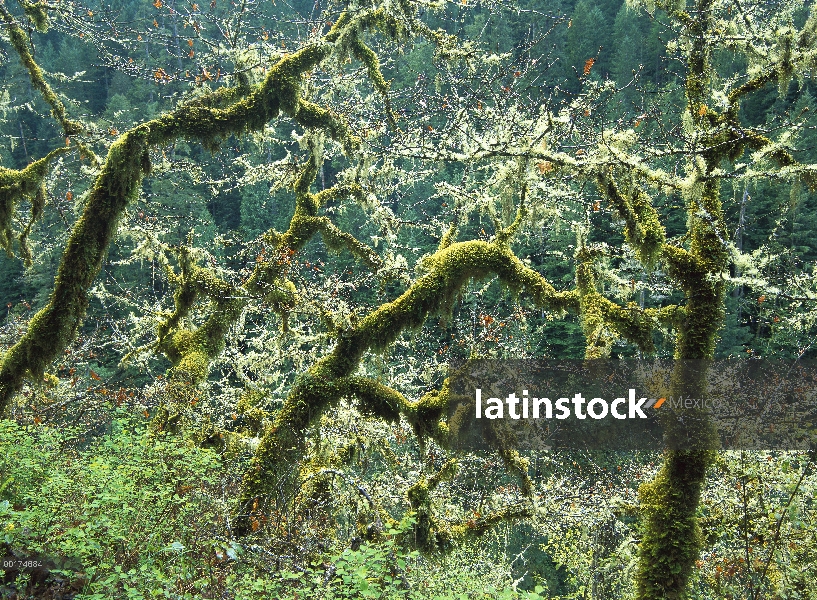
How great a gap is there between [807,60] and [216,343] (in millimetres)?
6671

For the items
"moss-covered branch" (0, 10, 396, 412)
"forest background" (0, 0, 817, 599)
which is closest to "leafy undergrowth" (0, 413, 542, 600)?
"forest background" (0, 0, 817, 599)

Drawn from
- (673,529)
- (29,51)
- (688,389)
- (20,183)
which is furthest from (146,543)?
(29,51)

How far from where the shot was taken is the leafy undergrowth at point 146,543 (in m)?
3.88

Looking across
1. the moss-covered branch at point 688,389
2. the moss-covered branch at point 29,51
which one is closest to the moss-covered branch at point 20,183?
the moss-covered branch at point 29,51

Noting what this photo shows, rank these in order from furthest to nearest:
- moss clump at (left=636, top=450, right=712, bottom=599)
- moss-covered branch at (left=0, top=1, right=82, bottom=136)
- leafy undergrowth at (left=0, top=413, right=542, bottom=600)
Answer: moss-covered branch at (left=0, top=1, right=82, bottom=136), moss clump at (left=636, top=450, right=712, bottom=599), leafy undergrowth at (left=0, top=413, right=542, bottom=600)

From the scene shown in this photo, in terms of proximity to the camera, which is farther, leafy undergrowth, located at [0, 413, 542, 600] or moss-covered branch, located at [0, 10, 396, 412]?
moss-covered branch, located at [0, 10, 396, 412]

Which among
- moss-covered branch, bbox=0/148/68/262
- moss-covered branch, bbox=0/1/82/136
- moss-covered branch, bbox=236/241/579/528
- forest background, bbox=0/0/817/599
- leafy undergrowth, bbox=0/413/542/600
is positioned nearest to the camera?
leafy undergrowth, bbox=0/413/542/600

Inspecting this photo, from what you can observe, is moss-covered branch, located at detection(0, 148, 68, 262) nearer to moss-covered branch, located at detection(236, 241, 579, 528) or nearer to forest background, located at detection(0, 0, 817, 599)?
forest background, located at detection(0, 0, 817, 599)

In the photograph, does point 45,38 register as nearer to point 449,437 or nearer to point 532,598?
point 449,437

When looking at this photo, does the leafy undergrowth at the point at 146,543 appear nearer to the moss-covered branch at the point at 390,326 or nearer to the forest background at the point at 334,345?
the forest background at the point at 334,345

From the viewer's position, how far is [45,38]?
3950 centimetres

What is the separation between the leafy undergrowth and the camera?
388 centimetres

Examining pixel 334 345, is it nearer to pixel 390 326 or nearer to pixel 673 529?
pixel 390 326

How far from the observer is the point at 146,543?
4.51 m
